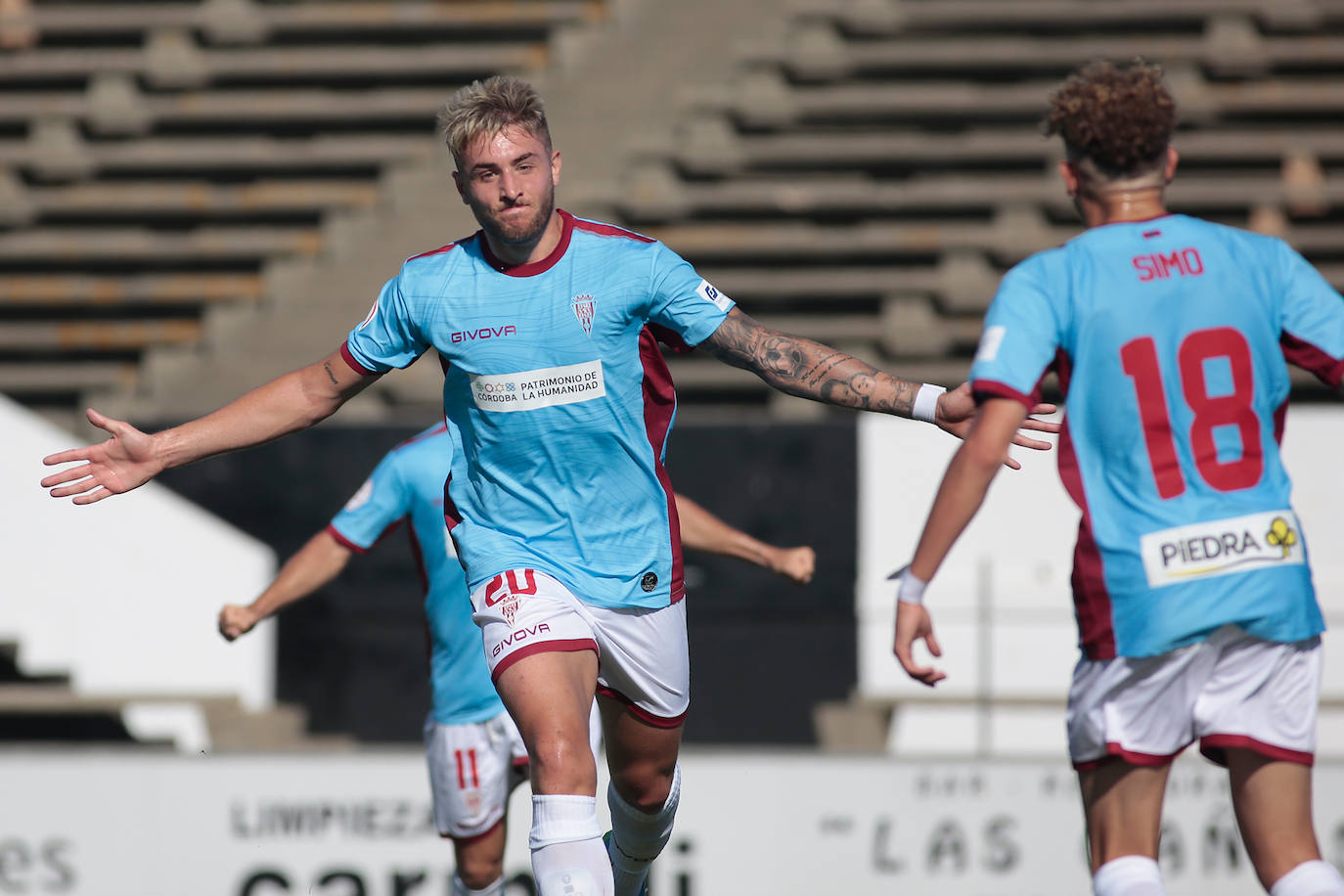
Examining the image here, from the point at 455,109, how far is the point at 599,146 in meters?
8.37

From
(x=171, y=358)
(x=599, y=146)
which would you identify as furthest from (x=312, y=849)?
(x=599, y=146)

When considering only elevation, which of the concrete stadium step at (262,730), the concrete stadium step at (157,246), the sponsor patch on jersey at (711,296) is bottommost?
the concrete stadium step at (262,730)

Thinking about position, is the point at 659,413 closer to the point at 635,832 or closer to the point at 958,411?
the point at 958,411

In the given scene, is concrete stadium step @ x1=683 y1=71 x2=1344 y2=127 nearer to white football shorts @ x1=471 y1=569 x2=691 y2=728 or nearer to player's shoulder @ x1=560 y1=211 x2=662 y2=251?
player's shoulder @ x1=560 y1=211 x2=662 y2=251

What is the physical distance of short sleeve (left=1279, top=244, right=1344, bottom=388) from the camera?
331 centimetres

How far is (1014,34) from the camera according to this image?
12.1m

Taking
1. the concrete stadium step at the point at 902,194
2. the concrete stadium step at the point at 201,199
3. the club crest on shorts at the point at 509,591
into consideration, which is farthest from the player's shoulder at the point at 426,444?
the concrete stadium step at the point at 201,199

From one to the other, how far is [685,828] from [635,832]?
2657mm

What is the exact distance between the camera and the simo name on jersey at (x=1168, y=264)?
3.24 meters

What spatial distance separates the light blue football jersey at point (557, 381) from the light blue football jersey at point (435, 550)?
48.5 inches

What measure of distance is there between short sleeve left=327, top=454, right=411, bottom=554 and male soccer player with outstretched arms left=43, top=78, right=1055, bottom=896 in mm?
1382

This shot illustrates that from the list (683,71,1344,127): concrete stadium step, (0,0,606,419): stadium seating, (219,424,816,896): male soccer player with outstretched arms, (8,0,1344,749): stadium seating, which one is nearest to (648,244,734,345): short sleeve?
(219,424,816,896): male soccer player with outstretched arms

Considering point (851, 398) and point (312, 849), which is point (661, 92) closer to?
point (312, 849)

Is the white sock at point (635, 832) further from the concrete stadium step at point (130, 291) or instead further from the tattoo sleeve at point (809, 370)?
the concrete stadium step at point (130, 291)
